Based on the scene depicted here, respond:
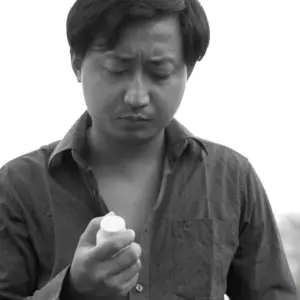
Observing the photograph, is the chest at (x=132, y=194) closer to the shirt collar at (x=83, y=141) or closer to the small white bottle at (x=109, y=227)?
the shirt collar at (x=83, y=141)

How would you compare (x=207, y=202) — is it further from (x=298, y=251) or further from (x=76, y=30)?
(x=298, y=251)

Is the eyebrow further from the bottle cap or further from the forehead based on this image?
the bottle cap

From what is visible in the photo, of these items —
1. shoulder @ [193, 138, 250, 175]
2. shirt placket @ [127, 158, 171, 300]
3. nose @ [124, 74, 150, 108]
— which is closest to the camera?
nose @ [124, 74, 150, 108]

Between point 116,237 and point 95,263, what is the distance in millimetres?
101

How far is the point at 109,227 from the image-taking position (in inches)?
64.6

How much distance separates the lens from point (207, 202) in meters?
2.14

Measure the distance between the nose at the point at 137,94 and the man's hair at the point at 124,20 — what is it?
0.11 metres

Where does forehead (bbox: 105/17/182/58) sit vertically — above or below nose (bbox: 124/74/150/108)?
above

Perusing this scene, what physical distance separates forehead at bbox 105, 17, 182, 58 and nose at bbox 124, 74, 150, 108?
0.07 metres

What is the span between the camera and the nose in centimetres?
190

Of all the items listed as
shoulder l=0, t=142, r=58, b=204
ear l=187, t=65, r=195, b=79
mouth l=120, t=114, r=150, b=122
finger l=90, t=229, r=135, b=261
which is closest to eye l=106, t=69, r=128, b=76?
mouth l=120, t=114, r=150, b=122

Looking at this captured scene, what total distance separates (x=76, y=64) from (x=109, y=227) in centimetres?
62

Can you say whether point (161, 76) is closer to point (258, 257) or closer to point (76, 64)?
point (76, 64)

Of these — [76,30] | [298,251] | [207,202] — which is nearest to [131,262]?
[207,202]
